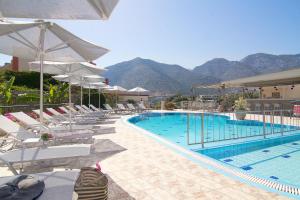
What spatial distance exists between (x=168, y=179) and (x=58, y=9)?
317 cm

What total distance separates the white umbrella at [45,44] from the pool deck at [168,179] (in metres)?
2.67

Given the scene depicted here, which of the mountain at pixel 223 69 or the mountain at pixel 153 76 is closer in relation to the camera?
the mountain at pixel 153 76

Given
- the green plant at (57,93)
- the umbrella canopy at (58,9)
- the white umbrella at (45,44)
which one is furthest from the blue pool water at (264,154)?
the green plant at (57,93)

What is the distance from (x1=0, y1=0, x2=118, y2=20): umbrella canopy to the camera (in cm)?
332

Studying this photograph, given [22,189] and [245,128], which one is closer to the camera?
[22,189]

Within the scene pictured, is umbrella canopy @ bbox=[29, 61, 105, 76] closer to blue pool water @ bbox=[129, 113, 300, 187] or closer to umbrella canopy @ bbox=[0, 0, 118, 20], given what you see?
blue pool water @ bbox=[129, 113, 300, 187]

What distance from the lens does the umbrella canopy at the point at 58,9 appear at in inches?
131

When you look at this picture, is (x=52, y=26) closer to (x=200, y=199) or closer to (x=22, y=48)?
(x=22, y=48)

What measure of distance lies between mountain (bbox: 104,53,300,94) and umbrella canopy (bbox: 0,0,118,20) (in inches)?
3431

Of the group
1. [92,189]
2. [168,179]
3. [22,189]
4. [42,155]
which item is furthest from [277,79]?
[22,189]

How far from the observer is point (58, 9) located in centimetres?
353

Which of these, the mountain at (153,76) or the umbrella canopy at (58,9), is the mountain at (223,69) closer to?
the mountain at (153,76)

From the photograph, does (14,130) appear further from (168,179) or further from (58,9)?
(168,179)

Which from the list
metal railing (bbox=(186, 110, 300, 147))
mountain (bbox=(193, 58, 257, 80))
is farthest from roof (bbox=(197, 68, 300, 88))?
mountain (bbox=(193, 58, 257, 80))
